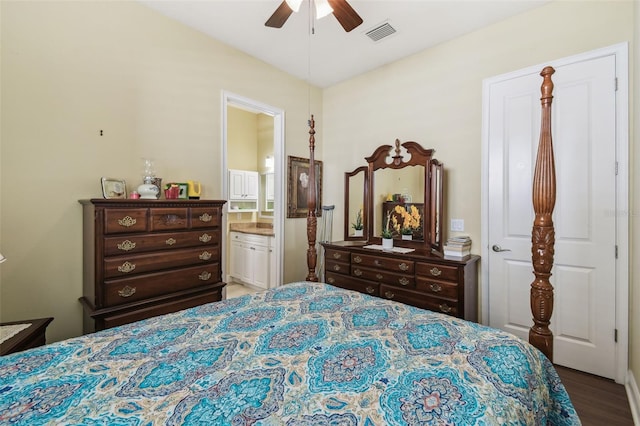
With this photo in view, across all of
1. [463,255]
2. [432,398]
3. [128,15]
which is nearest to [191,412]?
[432,398]

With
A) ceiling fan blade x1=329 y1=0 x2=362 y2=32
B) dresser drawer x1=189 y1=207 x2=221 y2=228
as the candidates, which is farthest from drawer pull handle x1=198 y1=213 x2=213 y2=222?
ceiling fan blade x1=329 y1=0 x2=362 y2=32

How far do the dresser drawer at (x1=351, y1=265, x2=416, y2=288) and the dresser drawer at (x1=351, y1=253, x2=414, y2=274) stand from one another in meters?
0.04

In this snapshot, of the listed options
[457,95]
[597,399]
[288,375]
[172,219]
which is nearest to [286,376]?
[288,375]

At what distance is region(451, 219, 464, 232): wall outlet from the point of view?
2934mm

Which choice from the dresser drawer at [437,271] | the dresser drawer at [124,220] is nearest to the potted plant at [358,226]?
the dresser drawer at [437,271]

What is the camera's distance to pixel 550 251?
1.43 metres

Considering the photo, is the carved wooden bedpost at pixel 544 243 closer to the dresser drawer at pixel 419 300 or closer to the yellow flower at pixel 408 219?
the dresser drawer at pixel 419 300

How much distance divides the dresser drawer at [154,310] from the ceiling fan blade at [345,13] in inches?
94.3

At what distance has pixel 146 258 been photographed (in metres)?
2.14

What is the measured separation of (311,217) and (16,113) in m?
2.19

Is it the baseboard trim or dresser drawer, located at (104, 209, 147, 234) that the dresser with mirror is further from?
dresser drawer, located at (104, 209, 147, 234)

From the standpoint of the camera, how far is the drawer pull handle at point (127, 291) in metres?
2.02

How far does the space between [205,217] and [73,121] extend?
115 cm

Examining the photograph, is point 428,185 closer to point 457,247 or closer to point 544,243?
point 457,247
